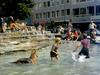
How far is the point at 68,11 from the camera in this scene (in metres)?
78.4

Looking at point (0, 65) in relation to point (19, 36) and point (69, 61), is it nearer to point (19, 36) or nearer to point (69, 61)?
point (69, 61)

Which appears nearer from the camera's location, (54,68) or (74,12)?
(54,68)

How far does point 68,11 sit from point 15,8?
34.5m

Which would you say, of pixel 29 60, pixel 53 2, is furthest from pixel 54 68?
pixel 53 2

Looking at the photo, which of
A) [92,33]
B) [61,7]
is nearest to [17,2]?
[92,33]

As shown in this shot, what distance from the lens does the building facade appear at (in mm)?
70062

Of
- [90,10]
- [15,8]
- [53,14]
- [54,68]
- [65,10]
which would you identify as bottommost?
[53,14]

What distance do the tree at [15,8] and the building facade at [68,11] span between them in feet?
84.1

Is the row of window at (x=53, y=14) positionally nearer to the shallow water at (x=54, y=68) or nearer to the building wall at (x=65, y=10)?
the building wall at (x=65, y=10)

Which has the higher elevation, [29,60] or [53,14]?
[29,60]

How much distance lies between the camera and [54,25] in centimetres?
7856

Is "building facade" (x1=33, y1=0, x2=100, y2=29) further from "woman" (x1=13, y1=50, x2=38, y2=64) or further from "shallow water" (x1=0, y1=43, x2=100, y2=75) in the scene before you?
"woman" (x1=13, y1=50, x2=38, y2=64)

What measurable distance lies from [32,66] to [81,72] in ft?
10.0

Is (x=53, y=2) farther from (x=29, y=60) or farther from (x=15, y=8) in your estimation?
(x=29, y=60)
